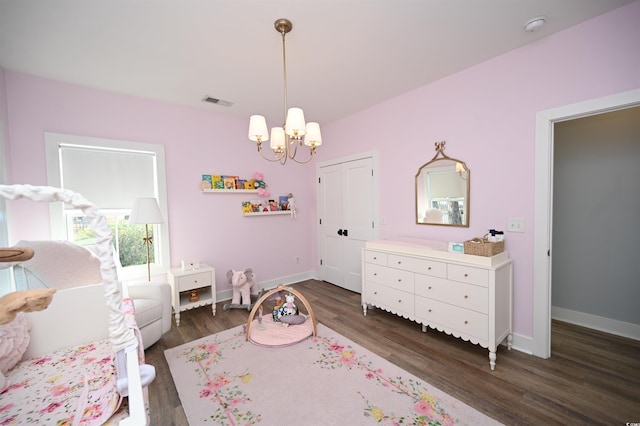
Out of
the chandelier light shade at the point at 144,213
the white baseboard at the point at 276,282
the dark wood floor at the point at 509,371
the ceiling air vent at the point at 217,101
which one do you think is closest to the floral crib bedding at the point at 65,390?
the dark wood floor at the point at 509,371

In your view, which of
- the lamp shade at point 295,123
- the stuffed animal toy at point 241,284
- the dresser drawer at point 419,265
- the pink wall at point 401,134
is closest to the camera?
the lamp shade at point 295,123

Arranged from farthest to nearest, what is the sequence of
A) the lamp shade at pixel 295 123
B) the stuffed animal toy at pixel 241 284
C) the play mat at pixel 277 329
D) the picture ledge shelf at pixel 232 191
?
1. the picture ledge shelf at pixel 232 191
2. the stuffed animal toy at pixel 241 284
3. the play mat at pixel 277 329
4. the lamp shade at pixel 295 123

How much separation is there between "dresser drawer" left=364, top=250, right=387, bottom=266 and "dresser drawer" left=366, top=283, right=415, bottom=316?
0.26 m

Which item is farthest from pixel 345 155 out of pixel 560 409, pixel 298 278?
pixel 560 409

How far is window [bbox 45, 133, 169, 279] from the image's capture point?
2543mm

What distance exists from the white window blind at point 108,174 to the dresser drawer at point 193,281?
1.04m

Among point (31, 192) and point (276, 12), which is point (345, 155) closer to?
point (276, 12)

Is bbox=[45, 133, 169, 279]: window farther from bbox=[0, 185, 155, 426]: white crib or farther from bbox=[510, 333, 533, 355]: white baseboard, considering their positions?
bbox=[510, 333, 533, 355]: white baseboard

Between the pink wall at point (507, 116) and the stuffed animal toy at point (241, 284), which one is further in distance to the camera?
the stuffed animal toy at point (241, 284)

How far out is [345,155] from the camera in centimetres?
380

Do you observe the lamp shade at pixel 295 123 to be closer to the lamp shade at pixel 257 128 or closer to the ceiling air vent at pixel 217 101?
the lamp shade at pixel 257 128

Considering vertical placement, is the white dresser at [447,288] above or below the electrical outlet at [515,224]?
below

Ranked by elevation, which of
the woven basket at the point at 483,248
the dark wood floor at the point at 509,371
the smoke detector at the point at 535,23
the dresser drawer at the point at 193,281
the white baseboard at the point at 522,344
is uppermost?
the smoke detector at the point at 535,23

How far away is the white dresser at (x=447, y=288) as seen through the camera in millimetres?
2031
